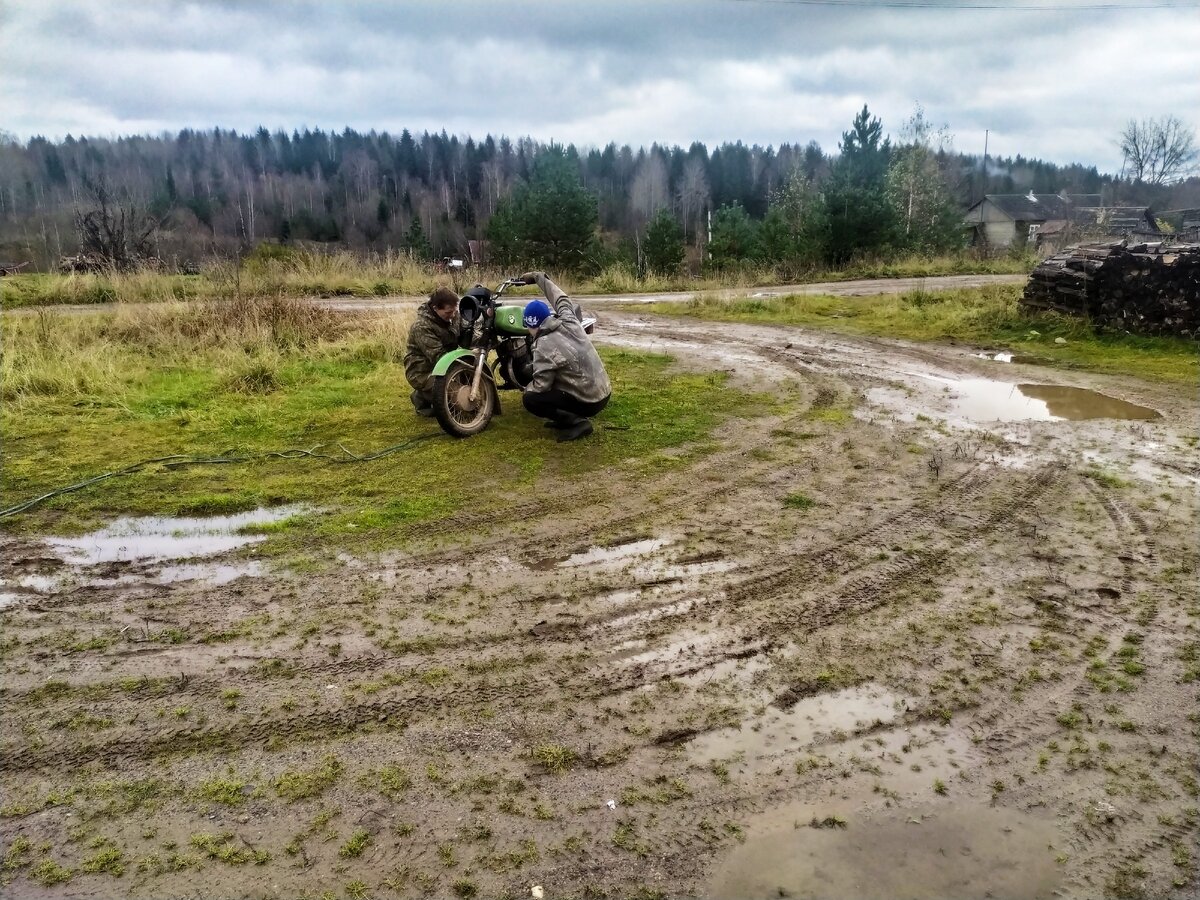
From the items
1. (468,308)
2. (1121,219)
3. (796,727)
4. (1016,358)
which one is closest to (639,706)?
(796,727)

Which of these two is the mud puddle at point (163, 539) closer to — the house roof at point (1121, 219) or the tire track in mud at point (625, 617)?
the tire track in mud at point (625, 617)

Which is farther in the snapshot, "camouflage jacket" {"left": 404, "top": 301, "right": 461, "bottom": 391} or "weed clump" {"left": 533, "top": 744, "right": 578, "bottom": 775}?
"camouflage jacket" {"left": 404, "top": 301, "right": 461, "bottom": 391}

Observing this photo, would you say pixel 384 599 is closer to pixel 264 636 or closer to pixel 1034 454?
pixel 264 636

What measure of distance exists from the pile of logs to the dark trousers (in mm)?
8144

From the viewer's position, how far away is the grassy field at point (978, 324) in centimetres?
931

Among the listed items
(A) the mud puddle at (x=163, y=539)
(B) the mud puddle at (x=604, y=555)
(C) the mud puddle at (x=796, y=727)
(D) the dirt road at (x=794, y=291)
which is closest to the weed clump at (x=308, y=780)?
(C) the mud puddle at (x=796, y=727)

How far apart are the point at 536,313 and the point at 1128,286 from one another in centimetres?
863

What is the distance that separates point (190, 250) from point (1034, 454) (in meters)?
45.5

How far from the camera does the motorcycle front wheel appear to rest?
645 centimetres

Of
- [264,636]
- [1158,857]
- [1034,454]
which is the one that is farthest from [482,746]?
[1034,454]

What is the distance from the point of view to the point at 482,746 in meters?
2.79

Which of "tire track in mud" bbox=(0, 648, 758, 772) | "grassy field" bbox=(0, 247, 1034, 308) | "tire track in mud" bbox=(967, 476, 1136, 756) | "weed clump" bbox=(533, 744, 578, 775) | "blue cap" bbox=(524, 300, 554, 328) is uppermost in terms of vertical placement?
"grassy field" bbox=(0, 247, 1034, 308)

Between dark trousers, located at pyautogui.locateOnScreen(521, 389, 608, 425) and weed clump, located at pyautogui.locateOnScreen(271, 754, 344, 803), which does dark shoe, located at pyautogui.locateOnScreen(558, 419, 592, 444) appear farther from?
weed clump, located at pyautogui.locateOnScreen(271, 754, 344, 803)

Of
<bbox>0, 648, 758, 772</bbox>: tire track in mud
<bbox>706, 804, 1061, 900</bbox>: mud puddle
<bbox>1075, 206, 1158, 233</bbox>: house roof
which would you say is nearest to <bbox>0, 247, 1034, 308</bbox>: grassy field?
<bbox>0, 648, 758, 772</bbox>: tire track in mud
